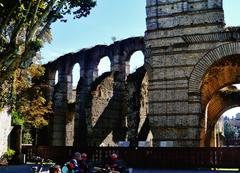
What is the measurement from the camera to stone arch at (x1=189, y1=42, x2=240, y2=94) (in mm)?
15515

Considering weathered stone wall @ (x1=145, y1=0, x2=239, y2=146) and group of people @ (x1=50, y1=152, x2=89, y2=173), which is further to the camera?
weathered stone wall @ (x1=145, y1=0, x2=239, y2=146)

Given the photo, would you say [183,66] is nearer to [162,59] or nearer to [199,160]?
[162,59]

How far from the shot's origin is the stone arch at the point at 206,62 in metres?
15.5

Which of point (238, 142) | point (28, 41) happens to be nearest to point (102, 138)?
point (28, 41)

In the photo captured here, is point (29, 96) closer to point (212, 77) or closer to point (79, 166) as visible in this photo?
point (212, 77)

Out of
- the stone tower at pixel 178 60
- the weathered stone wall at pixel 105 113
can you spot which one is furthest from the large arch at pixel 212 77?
the weathered stone wall at pixel 105 113

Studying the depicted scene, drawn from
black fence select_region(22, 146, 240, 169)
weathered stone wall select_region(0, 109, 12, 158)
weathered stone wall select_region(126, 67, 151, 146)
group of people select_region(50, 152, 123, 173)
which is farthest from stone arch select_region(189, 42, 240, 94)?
weathered stone wall select_region(0, 109, 12, 158)

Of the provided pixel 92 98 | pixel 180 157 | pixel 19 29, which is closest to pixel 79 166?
pixel 19 29

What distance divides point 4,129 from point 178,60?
350 inches

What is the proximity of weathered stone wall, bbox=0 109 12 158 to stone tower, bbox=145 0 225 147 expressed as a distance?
732cm

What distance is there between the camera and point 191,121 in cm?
1551

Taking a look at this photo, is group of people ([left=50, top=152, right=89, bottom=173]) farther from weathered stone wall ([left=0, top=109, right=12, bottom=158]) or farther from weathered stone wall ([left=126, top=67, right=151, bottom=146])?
weathered stone wall ([left=126, top=67, right=151, bottom=146])

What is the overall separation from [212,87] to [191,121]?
15.4 feet

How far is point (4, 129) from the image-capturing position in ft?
63.1
